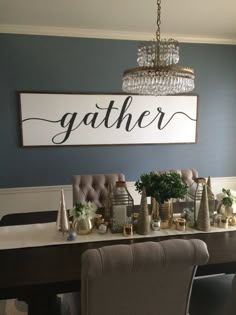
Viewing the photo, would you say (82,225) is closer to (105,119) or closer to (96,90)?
(105,119)

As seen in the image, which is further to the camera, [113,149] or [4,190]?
[113,149]

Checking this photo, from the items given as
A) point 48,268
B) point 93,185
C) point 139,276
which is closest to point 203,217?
point 139,276

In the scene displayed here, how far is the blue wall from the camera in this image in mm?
3156

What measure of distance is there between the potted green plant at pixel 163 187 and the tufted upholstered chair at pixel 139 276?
70 centimetres

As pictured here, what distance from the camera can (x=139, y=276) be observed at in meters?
1.11

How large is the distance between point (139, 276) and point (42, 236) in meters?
0.90

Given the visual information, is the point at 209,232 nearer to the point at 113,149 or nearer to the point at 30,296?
the point at 30,296

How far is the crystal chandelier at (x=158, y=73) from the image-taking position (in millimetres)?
1882

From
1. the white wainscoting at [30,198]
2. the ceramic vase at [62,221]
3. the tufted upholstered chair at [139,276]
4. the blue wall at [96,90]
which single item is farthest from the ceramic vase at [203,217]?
the white wainscoting at [30,198]

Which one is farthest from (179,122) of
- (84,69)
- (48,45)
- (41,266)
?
(41,266)

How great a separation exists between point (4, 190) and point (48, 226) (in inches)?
58.7

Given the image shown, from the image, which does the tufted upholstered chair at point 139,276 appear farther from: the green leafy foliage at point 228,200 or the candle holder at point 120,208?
the green leafy foliage at point 228,200

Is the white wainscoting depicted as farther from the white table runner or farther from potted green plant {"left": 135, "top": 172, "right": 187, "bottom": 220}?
potted green plant {"left": 135, "top": 172, "right": 187, "bottom": 220}

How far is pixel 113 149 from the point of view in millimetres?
3459
